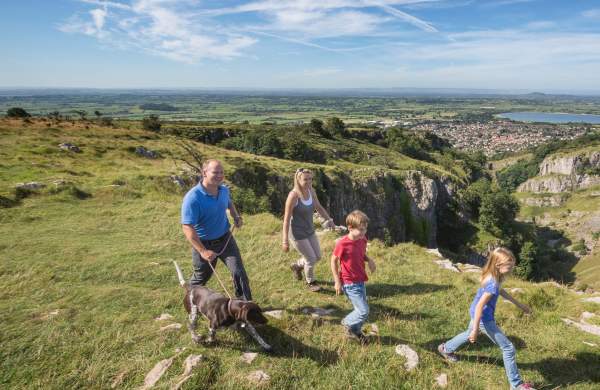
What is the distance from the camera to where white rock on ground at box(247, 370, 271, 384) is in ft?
15.5

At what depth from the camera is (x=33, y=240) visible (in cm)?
1122

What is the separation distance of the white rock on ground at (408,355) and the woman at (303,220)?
2676 millimetres

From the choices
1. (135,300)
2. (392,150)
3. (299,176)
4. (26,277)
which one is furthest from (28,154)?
(392,150)

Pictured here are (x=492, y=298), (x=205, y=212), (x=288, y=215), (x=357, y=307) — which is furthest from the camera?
(x=288, y=215)

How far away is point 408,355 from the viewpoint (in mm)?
5488

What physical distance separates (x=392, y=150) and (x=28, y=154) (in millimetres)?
84387

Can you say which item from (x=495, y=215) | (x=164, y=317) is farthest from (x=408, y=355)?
(x=495, y=215)

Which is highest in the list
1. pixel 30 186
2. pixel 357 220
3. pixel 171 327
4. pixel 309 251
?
pixel 357 220

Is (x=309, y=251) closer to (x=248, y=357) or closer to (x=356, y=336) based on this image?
(x=356, y=336)

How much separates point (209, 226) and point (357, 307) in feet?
9.61

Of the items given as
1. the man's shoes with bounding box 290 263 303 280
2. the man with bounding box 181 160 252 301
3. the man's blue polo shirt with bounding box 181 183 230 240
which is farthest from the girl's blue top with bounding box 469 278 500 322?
the man's blue polo shirt with bounding box 181 183 230 240

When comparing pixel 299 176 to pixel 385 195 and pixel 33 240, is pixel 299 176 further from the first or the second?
pixel 385 195

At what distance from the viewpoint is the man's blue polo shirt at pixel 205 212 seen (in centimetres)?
556

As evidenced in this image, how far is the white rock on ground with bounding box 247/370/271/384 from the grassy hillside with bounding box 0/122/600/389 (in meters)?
0.09
